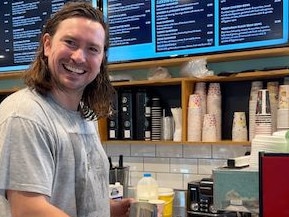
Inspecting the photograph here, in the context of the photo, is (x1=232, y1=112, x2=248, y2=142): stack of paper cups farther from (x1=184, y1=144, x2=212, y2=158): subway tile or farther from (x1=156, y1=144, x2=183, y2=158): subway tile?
(x1=156, y1=144, x2=183, y2=158): subway tile

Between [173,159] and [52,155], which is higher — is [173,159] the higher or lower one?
the lower one

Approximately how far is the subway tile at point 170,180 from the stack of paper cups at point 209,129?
43 cm

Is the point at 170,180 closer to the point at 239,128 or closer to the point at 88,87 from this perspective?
the point at 239,128

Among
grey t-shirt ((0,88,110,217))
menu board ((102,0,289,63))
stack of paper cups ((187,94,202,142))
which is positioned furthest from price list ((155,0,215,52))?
grey t-shirt ((0,88,110,217))

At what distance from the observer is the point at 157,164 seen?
2.97 metres

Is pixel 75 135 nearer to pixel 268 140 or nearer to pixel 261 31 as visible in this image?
pixel 268 140

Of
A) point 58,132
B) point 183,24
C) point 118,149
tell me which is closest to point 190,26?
point 183,24

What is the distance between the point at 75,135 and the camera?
139 cm

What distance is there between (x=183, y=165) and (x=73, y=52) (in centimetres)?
165

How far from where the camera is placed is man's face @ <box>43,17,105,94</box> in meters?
1.40

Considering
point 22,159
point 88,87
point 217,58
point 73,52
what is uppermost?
point 217,58

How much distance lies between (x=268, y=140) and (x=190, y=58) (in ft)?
3.77

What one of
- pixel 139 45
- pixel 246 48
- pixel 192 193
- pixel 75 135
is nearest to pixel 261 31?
pixel 246 48

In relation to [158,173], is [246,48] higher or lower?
higher
